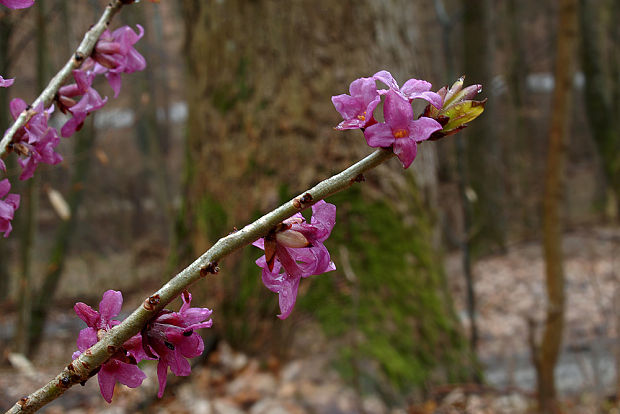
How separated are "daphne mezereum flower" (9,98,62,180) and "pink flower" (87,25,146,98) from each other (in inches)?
4.6

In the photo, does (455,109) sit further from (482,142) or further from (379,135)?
(482,142)

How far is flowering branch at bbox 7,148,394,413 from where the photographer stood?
49cm

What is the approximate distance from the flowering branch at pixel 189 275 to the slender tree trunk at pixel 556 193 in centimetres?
249

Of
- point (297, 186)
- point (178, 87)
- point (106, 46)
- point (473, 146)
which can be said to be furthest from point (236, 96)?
point (178, 87)

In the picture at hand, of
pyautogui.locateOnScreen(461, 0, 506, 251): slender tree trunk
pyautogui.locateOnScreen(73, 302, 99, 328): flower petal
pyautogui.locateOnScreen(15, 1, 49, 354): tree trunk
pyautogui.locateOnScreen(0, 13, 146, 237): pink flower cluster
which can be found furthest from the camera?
pyautogui.locateOnScreen(461, 0, 506, 251): slender tree trunk

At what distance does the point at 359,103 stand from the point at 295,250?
168 millimetres

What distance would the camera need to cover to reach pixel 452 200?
28.6 ft

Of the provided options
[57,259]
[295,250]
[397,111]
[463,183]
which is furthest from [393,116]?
[57,259]

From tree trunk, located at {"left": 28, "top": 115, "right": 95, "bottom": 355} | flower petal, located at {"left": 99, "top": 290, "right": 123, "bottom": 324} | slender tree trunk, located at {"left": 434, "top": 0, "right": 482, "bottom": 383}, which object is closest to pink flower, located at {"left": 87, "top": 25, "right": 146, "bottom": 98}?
flower petal, located at {"left": 99, "top": 290, "right": 123, "bottom": 324}

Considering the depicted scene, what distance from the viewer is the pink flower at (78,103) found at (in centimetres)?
85

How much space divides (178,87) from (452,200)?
15836mm

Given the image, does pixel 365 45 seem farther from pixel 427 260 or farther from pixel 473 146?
pixel 473 146

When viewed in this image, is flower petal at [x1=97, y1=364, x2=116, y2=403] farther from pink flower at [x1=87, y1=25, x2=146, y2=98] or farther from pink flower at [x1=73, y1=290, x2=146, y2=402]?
pink flower at [x1=87, y1=25, x2=146, y2=98]

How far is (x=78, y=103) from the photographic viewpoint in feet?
2.82
